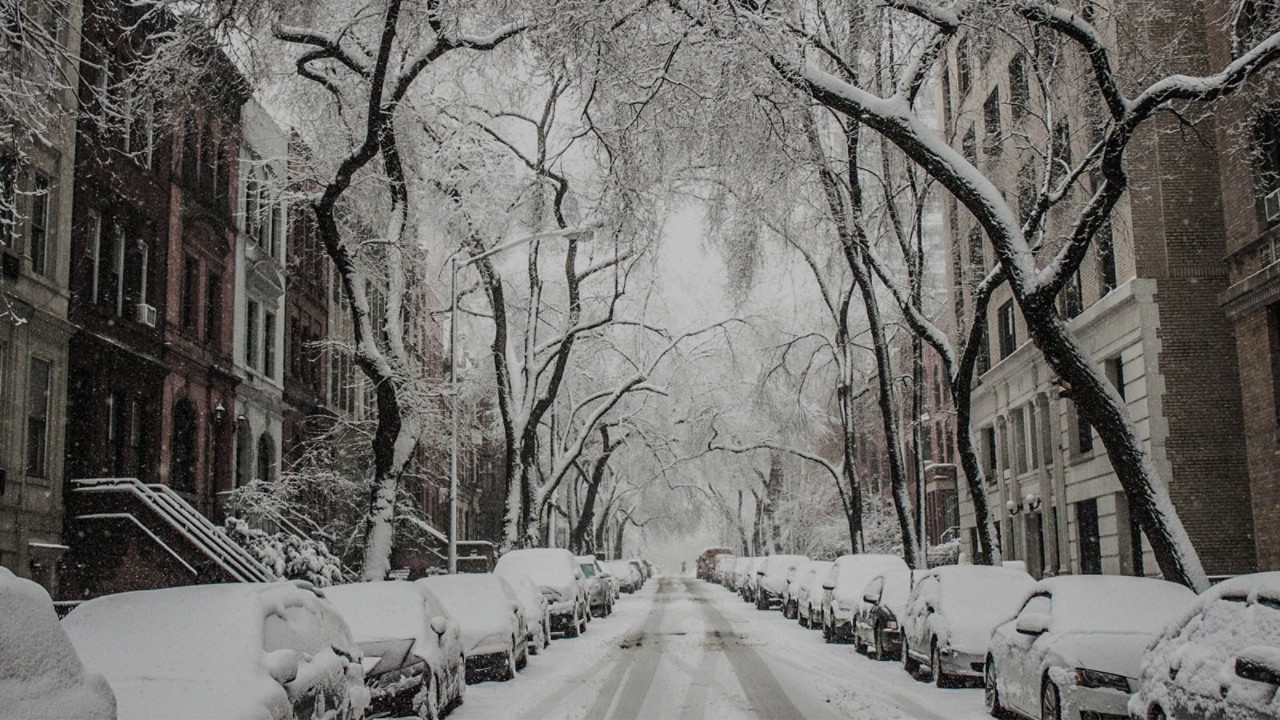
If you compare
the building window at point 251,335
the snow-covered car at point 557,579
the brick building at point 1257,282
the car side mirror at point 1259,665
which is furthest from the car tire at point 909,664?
the building window at point 251,335

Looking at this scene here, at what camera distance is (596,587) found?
112 ft

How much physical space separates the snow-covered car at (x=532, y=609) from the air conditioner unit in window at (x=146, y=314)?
1065cm

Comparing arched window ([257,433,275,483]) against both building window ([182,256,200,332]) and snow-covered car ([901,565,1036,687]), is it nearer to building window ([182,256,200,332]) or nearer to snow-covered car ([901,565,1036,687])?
building window ([182,256,200,332])

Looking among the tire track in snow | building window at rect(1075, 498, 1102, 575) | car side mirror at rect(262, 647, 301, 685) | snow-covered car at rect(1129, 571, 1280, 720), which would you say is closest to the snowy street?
the tire track in snow

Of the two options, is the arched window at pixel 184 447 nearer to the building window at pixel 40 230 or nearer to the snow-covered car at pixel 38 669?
the building window at pixel 40 230

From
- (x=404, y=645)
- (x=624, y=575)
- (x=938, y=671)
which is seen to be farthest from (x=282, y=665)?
(x=624, y=575)

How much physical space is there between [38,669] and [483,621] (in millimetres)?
11337

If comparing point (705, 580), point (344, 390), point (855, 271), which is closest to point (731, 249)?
point (855, 271)

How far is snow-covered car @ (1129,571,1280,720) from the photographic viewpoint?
21.7 feet

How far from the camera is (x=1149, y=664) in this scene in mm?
8445

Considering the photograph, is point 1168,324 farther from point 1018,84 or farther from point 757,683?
point 757,683

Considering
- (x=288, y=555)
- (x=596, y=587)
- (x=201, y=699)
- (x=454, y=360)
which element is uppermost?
(x=454, y=360)

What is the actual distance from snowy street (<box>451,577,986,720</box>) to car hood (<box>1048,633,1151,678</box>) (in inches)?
97.7

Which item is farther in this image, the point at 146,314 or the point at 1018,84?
the point at 1018,84
